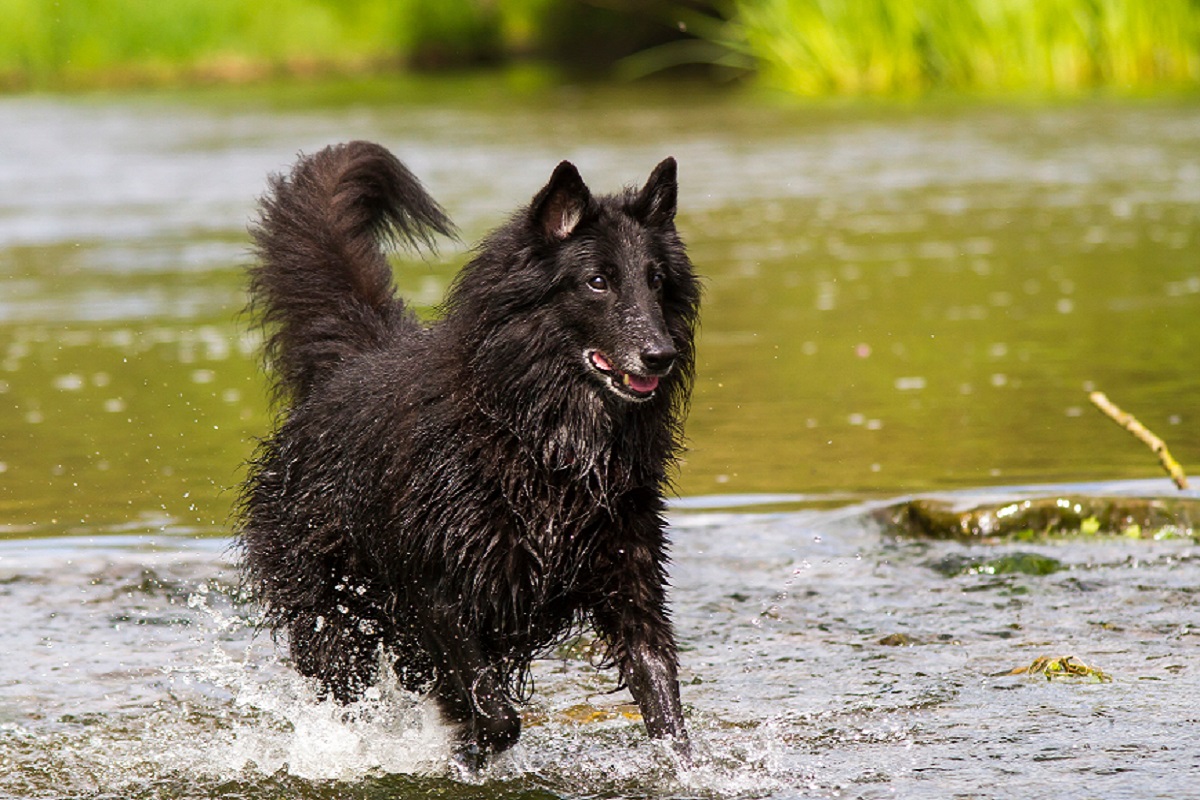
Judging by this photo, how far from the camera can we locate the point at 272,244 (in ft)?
21.2

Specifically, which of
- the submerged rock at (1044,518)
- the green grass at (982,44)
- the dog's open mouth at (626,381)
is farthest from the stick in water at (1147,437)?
the green grass at (982,44)

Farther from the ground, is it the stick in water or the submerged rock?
the stick in water

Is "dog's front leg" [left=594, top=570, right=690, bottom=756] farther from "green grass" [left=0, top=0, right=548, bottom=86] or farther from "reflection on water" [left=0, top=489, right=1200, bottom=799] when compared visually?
"green grass" [left=0, top=0, right=548, bottom=86]

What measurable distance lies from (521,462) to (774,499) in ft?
11.2

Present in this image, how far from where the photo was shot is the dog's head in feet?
16.2

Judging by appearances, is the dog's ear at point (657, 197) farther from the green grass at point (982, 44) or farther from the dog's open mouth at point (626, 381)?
the green grass at point (982, 44)

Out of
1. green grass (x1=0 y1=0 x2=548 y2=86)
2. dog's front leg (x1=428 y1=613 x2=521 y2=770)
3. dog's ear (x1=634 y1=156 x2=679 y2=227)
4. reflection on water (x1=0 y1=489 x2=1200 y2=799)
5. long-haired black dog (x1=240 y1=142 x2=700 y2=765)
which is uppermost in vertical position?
green grass (x1=0 y1=0 x2=548 y2=86)

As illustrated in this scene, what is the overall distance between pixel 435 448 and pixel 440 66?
41.6 m

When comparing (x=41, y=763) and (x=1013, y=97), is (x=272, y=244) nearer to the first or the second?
(x=41, y=763)

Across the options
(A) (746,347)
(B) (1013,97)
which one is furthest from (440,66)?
(A) (746,347)

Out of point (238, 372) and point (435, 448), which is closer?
point (435, 448)

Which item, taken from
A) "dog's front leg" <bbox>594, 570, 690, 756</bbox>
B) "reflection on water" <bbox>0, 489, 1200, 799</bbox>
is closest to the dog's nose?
"dog's front leg" <bbox>594, 570, 690, 756</bbox>

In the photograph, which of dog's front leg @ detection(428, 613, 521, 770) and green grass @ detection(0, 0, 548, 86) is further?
green grass @ detection(0, 0, 548, 86)

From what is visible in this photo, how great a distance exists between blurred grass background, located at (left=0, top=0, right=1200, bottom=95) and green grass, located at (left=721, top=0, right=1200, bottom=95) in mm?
27
